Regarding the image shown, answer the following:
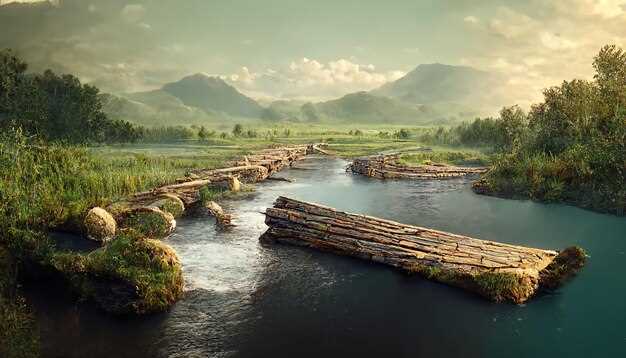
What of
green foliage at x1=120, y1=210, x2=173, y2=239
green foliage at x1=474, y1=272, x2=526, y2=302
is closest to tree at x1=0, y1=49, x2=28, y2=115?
green foliage at x1=120, y1=210, x2=173, y2=239

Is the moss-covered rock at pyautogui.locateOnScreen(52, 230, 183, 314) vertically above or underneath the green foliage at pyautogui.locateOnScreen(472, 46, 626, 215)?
underneath

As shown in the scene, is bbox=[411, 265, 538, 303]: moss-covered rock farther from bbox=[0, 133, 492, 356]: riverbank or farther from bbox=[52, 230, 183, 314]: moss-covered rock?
bbox=[0, 133, 492, 356]: riverbank

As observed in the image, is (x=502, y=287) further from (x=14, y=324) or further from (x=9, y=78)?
(x=9, y=78)

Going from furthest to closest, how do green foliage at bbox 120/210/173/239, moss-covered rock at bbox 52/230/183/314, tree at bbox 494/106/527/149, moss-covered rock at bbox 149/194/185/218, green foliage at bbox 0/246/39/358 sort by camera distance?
tree at bbox 494/106/527/149 → moss-covered rock at bbox 149/194/185/218 → green foliage at bbox 120/210/173/239 → moss-covered rock at bbox 52/230/183/314 → green foliage at bbox 0/246/39/358

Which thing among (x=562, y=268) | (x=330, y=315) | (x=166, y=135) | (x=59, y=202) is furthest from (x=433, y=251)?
(x=166, y=135)

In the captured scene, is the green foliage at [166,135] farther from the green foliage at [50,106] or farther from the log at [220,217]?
the log at [220,217]

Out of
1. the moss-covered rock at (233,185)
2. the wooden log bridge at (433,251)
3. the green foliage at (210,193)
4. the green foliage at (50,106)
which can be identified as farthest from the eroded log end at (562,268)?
the green foliage at (50,106)
